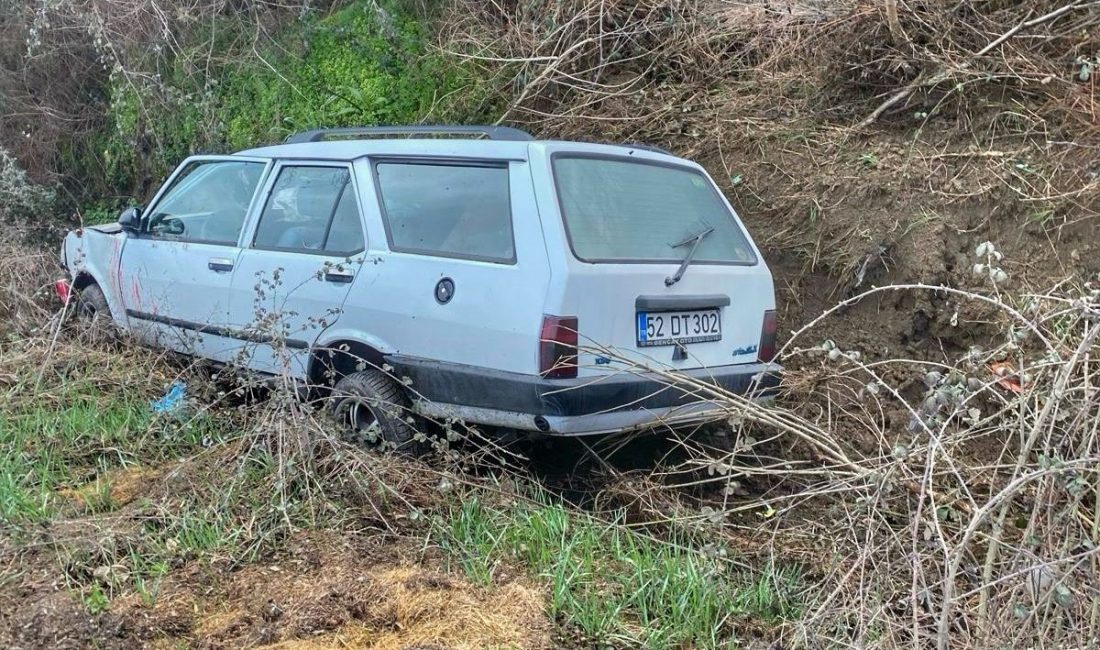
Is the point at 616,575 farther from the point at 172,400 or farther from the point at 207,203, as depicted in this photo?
the point at 207,203

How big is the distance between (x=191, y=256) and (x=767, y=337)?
3.25 metres

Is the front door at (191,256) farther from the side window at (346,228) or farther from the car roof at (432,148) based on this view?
the side window at (346,228)

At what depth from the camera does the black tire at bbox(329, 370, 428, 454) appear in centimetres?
421

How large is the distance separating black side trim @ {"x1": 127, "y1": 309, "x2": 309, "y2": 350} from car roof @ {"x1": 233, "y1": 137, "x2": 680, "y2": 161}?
3.17 ft

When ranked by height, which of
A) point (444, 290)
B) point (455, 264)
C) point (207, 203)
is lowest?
point (444, 290)

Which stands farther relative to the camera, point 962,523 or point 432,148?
point 432,148

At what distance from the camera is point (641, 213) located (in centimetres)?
437

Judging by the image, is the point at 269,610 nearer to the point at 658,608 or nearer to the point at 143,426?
the point at 658,608

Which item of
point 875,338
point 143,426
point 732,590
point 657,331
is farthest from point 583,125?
point 732,590

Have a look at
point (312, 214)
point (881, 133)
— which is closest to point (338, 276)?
point (312, 214)

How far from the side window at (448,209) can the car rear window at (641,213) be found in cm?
30

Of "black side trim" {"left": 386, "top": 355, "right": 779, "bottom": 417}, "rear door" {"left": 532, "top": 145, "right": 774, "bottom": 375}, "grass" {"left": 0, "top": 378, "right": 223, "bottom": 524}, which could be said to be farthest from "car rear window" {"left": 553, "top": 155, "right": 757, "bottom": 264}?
"grass" {"left": 0, "top": 378, "right": 223, "bottom": 524}

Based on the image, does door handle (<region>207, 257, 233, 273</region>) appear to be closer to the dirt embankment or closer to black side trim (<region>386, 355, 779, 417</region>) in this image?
black side trim (<region>386, 355, 779, 417</region>)

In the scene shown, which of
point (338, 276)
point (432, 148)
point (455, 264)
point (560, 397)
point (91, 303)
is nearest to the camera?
point (560, 397)
